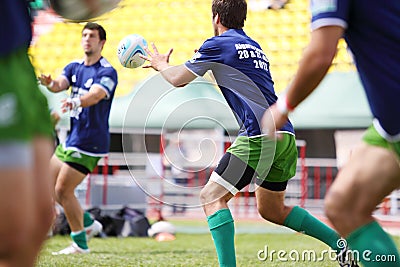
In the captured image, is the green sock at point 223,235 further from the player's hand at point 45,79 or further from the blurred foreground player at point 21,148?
the player's hand at point 45,79

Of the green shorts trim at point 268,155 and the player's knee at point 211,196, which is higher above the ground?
the green shorts trim at point 268,155

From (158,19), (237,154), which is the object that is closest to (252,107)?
(237,154)

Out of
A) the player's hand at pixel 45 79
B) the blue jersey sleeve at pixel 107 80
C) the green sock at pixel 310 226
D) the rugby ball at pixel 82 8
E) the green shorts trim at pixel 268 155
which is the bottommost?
the green sock at pixel 310 226

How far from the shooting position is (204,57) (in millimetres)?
5012

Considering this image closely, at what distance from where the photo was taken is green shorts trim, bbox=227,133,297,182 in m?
4.96

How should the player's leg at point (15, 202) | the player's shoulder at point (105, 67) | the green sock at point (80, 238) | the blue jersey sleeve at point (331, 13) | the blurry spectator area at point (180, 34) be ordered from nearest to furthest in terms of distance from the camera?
the player's leg at point (15, 202) < the blue jersey sleeve at point (331, 13) < the green sock at point (80, 238) < the player's shoulder at point (105, 67) < the blurry spectator area at point (180, 34)

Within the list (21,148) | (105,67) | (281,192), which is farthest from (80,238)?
(21,148)

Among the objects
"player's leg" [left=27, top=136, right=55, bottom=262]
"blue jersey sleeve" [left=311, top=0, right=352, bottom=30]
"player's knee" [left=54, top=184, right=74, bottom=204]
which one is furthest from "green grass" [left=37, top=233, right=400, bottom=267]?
"player's leg" [left=27, top=136, right=55, bottom=262]

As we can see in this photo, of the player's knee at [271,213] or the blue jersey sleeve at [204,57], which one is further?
the player's knee at [271,213]

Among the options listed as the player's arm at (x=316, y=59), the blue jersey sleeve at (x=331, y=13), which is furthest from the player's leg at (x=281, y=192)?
the blue jersey sleeve at (x=331, y=13)

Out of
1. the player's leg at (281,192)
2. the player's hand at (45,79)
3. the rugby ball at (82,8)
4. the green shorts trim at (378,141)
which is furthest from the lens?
the player's hand at (45,79)

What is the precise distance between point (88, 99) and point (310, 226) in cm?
295

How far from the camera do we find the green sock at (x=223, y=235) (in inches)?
187

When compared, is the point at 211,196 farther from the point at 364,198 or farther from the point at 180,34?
the point at 180,34
